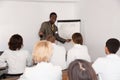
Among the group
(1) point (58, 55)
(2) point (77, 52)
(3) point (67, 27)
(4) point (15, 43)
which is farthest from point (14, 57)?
(3) point (67, 27)

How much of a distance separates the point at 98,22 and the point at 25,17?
177 centimetres

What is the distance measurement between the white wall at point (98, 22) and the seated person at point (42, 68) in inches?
121

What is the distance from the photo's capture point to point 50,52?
2664 millimetres

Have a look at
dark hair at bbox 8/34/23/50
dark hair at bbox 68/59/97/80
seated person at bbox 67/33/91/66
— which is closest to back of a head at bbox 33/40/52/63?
dark hair at bbox 68/59/97/80

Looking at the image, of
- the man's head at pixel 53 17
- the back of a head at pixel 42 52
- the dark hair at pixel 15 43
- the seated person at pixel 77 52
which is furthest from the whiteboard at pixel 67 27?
the back of a head at pixel 42 52

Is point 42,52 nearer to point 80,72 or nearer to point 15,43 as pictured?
point 80,72

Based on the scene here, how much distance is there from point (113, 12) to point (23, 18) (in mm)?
2064

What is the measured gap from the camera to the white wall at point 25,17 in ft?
17.9

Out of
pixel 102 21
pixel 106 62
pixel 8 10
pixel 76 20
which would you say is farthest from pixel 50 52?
pixel 76 20

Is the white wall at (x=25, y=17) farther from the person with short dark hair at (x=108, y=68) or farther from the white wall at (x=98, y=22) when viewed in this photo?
the person with short dark hair at (x=108, y=68)

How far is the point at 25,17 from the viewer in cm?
580

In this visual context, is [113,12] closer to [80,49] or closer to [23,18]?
[80,49]

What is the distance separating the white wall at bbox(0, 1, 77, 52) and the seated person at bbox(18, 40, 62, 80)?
2.97m

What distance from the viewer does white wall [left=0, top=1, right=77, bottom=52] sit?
5.46m
